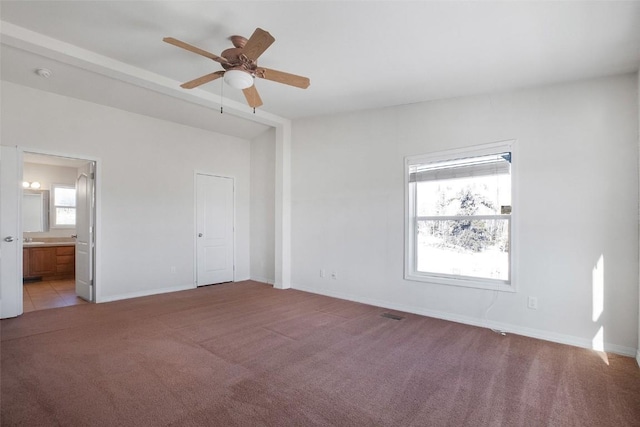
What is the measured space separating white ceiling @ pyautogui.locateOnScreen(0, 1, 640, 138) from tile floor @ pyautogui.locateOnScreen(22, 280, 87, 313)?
10.2 ft

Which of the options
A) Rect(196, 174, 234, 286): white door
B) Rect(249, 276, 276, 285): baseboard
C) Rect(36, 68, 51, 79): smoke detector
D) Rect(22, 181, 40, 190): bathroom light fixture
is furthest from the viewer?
Rect(22, 181, 40, 190): bathroom light fixture

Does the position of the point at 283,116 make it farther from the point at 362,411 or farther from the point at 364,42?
the point at 362,411

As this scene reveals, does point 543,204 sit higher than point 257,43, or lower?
lower

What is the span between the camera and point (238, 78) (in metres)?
2.86

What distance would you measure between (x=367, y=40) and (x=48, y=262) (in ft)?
24.8

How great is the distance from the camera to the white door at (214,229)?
589 centimetres

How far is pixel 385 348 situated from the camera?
312 cm

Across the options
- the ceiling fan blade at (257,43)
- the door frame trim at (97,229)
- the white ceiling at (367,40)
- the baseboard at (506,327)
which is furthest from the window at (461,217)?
the door frame trim at (97,229)

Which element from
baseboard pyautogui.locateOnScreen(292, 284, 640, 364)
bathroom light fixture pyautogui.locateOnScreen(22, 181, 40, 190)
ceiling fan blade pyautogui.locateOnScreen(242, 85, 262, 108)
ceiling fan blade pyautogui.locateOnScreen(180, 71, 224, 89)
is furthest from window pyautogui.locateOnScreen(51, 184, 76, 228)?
baseboard pyautogui.locateOnScreen(292, 284, 640, 364)

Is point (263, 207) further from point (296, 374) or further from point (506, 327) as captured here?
point (506, 327)

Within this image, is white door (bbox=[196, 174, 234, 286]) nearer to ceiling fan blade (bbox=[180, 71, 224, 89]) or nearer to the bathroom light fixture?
ceiling fan blade (bbox=[180, 71, 224, 89])

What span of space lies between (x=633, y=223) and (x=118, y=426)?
4.64m

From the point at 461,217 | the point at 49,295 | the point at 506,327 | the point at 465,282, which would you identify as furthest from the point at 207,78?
the point at 49,295

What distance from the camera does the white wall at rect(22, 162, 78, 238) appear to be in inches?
268
